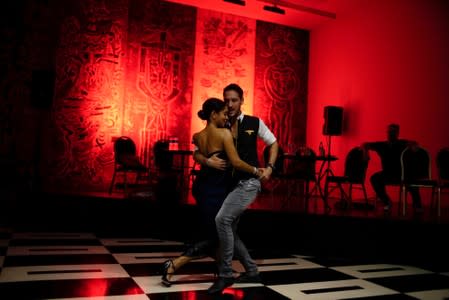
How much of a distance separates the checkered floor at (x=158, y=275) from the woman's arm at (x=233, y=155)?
2.54 ft

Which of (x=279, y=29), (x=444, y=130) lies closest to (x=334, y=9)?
(x=279, y=29)

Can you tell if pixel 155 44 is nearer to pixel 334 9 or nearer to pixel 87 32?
pixel 87 32

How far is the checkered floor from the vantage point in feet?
8.19

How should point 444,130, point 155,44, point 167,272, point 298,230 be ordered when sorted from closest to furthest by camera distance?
point 167,272 < point 298,230 < point 444,130 < point 155,44

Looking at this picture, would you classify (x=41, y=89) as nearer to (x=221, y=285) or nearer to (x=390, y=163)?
(x=221, y=285)

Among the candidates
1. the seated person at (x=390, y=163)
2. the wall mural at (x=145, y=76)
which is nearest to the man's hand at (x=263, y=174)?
the seated person at (x=390, y=163)

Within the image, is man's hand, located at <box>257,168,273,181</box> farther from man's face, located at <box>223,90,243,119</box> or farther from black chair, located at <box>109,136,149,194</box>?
black chair, located at <box>109,136,149,194</box>

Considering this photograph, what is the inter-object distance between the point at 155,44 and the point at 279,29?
2.95m

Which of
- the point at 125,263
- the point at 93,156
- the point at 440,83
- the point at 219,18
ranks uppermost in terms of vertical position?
the point at 219,18

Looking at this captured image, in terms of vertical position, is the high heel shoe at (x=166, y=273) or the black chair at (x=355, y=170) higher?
the black chair at (x=355, y=170)

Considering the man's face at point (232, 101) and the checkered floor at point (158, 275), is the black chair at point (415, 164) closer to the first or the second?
the checkered floor at point (158, 275)

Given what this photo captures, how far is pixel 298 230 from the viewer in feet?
13.7

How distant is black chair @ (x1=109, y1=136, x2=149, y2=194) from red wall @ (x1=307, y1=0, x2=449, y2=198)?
4098mm

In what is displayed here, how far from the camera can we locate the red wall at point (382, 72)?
21.7 ft
